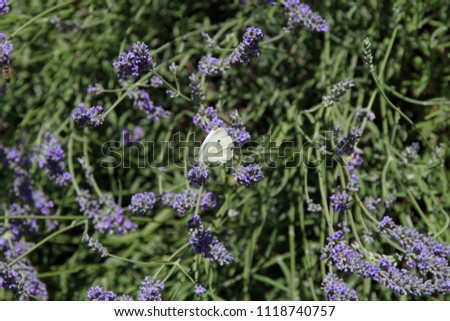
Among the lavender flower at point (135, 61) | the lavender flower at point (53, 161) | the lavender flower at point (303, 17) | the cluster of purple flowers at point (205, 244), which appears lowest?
the cluster of purple flowers at point (205, 244)

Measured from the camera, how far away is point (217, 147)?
56.6 inches

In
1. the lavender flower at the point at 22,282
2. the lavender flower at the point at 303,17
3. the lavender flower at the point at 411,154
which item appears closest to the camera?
the lavender flower at the point at 22,282

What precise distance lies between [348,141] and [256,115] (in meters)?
0.54

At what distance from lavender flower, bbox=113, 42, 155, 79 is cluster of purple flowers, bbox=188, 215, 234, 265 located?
396 mm

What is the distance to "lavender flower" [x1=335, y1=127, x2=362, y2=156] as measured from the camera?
4.83 ft

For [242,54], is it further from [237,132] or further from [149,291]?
[149,291]

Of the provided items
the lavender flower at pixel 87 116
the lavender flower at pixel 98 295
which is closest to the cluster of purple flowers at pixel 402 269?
the lavender flower at pixel 98 295

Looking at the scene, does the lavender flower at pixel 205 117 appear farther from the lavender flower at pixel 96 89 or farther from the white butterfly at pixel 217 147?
the lavender flower at pixel 96 89

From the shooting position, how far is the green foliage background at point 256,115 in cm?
179

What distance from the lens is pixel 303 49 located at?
2.00 metres

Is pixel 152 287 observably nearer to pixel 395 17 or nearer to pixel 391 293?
pixel 391 293

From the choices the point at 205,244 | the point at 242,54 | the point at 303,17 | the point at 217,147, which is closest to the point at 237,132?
the point at 217,147

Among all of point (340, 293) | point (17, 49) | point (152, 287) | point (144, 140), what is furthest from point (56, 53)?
point (340, 293)

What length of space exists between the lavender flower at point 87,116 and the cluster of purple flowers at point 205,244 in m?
0.35
